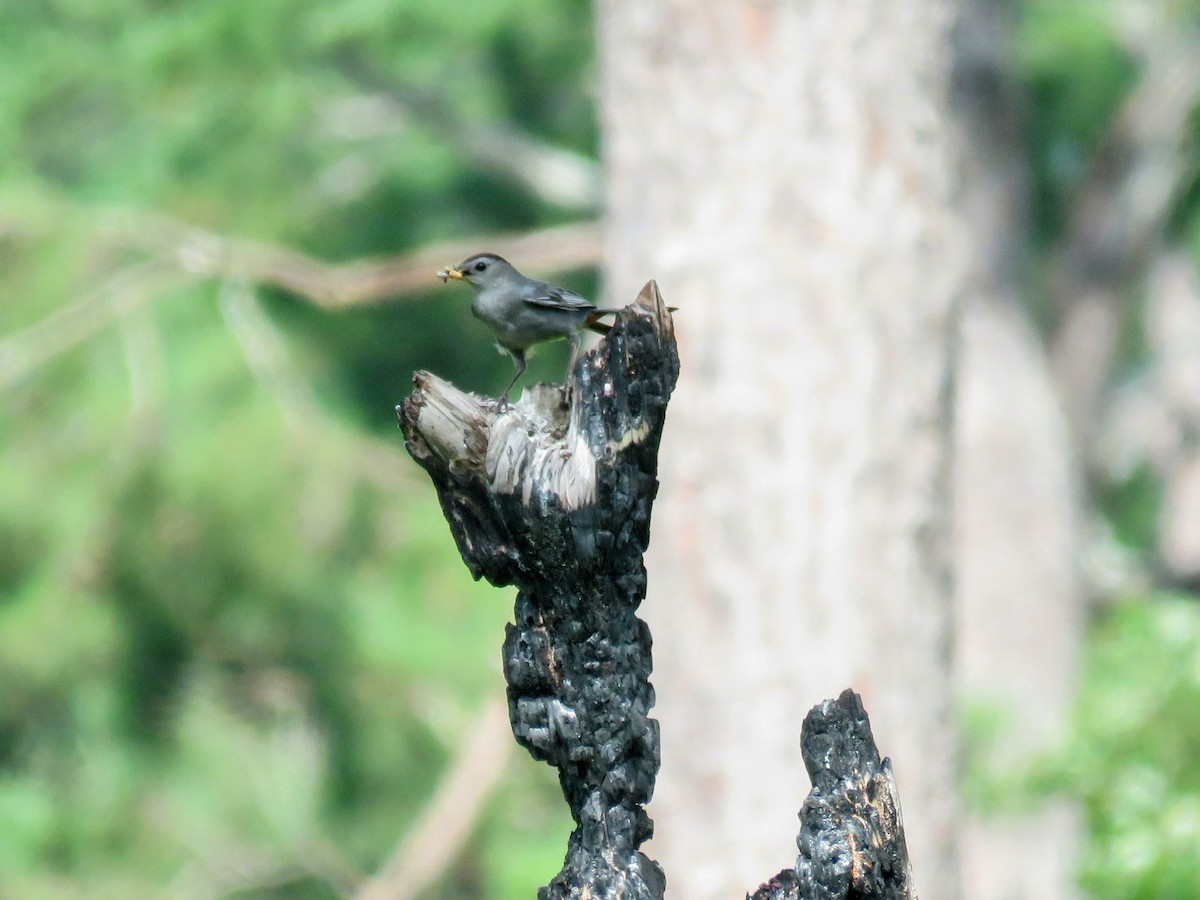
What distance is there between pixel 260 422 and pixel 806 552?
10.9 ft

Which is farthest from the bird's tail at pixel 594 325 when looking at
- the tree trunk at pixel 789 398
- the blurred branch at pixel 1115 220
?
the blurred branch at pixel 1115 220

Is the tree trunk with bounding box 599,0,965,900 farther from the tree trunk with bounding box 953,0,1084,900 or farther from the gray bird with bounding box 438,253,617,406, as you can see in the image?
the tree trunk with bounding box 953,0,1084,900

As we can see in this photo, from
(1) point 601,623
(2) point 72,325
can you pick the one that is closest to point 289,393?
(2) point 72,325

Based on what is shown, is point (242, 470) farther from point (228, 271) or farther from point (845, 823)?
point (845, 823)

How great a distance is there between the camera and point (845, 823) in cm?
129

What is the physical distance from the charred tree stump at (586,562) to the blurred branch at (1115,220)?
7.86 metres

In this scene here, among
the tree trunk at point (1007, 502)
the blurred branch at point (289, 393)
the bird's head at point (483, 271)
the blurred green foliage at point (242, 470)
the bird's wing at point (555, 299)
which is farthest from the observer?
the tree trunk at point (1007, 502)

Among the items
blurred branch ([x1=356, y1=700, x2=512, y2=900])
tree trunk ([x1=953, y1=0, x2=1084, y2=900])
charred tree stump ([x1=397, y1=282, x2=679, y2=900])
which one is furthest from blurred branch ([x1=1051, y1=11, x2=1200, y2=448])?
charred tree stump ([x1=397, y1=282, x2=679, y2=900])

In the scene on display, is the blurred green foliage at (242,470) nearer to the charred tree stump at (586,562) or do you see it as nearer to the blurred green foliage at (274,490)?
the blurred green foliage at (274,490)

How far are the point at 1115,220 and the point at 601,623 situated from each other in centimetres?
814

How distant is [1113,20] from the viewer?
458 inches

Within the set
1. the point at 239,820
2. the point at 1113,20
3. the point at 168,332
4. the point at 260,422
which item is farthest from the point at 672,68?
the point at 1113,20

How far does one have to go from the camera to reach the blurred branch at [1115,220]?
28.0 feet

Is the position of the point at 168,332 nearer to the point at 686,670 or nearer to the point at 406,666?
the point at 406,666
